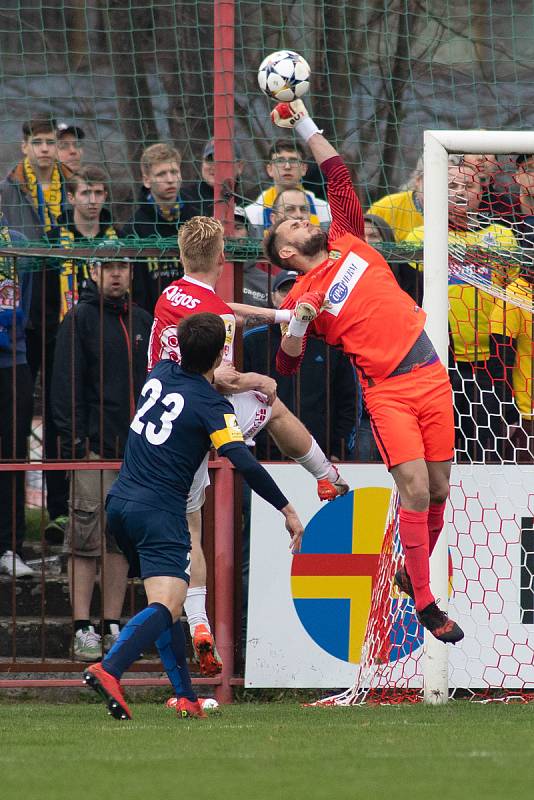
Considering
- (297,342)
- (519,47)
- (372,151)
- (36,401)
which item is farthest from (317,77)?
(297,342)

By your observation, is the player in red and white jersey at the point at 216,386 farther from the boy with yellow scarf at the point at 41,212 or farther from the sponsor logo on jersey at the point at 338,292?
the boy with yellow scarf at the point at 41,212

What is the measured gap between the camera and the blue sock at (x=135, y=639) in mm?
6828

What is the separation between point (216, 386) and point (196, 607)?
1252 mm

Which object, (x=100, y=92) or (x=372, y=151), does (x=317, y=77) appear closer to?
(x=372, y=151)

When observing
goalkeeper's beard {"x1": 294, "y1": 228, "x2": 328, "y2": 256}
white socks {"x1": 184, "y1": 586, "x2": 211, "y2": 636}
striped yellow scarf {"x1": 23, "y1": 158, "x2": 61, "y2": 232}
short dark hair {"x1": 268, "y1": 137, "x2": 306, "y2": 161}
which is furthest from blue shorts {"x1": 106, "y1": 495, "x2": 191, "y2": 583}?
short dark hair {"x1": 268, "y1": 137, "x2": 306, "y2": 161}

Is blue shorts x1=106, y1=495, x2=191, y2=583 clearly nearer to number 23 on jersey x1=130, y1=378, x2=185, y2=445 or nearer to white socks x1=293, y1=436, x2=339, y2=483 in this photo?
number 23 on jersey x1=130, y1=378, x2=185, y2=445

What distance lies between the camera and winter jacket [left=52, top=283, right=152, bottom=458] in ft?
30.5

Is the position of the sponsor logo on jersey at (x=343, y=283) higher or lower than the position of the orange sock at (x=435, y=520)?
higher

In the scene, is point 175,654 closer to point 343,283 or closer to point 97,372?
point 343,283

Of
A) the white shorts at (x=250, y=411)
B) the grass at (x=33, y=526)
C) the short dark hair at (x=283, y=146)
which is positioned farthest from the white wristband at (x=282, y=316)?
the grass at (x=33, y=526)

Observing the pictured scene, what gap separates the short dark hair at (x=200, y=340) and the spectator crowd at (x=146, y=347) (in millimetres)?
2175

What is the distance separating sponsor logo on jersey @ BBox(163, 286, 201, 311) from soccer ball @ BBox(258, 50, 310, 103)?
4.23 feet

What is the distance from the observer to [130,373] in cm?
940

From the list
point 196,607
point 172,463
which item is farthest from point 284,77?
point 196,607
